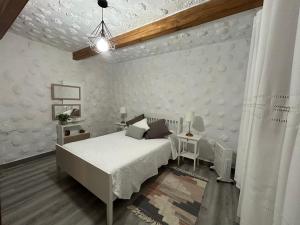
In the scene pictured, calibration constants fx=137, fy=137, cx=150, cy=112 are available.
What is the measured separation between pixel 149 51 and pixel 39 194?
11.3 feet

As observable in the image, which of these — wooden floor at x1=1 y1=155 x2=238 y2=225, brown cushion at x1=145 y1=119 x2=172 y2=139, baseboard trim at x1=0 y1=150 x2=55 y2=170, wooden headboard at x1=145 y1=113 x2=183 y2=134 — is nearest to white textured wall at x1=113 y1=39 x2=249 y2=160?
wooden headboard at x1=145 y1=113 x2=183 y2=134

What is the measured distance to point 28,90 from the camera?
2.88 metres

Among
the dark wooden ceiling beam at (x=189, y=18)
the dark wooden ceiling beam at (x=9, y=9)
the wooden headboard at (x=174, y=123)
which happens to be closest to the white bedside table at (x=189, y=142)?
the wooden headboard at (x=174, y=123)

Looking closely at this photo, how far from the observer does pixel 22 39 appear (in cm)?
273

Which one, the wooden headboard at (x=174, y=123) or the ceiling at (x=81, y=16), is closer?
the ceiling at (x=81, y=16)

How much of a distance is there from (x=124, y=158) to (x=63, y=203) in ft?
3.26

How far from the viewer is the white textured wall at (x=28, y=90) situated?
8.63 feet

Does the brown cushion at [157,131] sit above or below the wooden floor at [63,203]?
above

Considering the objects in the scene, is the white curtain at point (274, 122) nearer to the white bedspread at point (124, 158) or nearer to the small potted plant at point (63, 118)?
the white bedspread at point (124, 158)

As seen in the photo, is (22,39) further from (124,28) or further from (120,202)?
(120,202)

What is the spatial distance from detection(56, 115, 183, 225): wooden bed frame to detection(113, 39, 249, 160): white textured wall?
2.25 metres

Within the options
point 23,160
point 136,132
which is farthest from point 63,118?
point 136,132

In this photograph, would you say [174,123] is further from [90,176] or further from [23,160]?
[23,160]

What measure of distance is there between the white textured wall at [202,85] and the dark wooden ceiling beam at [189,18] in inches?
49.5
